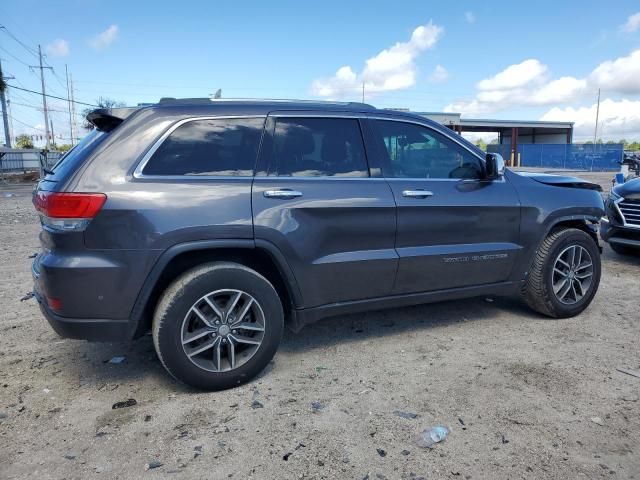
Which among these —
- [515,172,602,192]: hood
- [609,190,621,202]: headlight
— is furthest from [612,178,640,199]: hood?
[515,172,602,192]: hood

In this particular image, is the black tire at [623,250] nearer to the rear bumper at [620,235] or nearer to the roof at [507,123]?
the rear bumper at [620,235]

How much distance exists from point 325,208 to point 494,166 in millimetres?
1567

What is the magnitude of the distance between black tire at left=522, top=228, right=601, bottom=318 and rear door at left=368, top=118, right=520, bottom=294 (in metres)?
0.32

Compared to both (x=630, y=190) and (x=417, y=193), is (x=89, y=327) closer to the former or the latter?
(x=417, y=193)

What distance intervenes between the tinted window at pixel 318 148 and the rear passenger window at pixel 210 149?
18 centimetres

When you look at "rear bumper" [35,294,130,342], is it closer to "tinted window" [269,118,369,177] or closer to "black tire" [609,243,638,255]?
"tinted window" [269,118,369,177]

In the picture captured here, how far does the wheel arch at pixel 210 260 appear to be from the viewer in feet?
9.79

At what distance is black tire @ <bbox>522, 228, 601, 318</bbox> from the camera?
432 centimetres

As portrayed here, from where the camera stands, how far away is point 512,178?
13.9ft

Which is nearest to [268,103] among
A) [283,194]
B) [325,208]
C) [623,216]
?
[283,194]

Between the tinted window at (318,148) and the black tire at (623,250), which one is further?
the black tire at (623,250)

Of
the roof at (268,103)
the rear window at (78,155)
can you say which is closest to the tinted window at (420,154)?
the roof at (268,103)

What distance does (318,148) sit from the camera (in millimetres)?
3510

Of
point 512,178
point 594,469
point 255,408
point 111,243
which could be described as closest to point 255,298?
point 255,408
